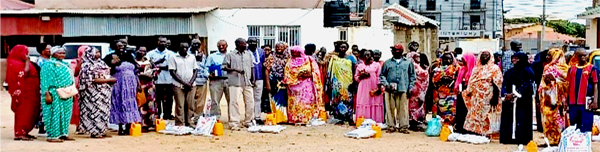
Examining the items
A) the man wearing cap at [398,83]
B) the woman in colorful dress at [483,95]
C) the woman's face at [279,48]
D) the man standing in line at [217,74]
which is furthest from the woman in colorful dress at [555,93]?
the man standing in line at [217,74]

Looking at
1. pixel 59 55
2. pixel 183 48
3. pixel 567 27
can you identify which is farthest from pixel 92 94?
pixel 567 27

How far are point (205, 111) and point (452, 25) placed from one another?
59337 millimetres

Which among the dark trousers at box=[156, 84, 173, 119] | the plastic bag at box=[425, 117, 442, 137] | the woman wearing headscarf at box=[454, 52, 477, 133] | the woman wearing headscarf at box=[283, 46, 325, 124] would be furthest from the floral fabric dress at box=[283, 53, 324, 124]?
the woman wearing headscarf at box=[454, 52, 477, 133]

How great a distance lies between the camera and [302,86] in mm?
13289

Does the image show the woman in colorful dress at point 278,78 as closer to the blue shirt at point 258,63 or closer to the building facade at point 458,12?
the blue shirt at point 258,63

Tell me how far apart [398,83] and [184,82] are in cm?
292

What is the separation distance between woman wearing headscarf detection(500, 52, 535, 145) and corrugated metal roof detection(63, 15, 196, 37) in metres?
14.8

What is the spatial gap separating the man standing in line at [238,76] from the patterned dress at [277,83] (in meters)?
0.69

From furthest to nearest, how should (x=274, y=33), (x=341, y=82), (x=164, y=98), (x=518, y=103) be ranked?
(x=274, y=33) < (x=341, y=82) < (x=164, y=98) < (x=518, y=103)

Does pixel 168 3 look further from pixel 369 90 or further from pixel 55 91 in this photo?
pixel 55 91

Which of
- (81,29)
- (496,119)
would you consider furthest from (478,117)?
(81,29)

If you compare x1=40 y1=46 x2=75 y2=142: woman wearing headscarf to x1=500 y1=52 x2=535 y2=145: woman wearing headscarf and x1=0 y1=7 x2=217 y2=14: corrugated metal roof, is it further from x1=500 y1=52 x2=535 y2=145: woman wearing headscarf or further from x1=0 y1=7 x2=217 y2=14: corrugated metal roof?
x1=0 y1=7 x2=217 y2=14: corrugated metal roof

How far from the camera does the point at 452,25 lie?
71.4 metres

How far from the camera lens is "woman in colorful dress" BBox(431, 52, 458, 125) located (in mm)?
11961
